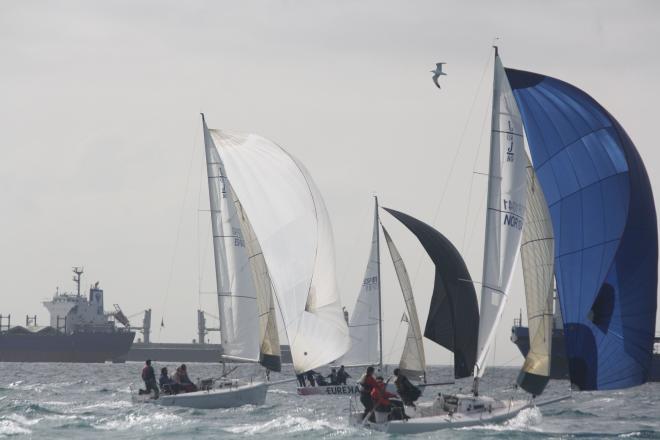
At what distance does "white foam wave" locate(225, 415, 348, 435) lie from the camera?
26.5 m

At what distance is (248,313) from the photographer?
1430 inches

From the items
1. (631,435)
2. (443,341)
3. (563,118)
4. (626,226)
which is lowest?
(631,435)

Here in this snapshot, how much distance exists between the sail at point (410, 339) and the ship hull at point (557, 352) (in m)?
29.7

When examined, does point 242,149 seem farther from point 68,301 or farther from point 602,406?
point 68,301

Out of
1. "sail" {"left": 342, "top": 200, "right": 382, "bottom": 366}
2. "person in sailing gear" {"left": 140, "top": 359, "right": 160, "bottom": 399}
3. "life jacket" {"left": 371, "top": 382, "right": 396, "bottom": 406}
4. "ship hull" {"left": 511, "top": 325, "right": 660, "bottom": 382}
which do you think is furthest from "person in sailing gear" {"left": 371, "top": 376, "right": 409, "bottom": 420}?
"ship hull" {"left": 511, "top": 325, "right": 660, "bottom": 382}

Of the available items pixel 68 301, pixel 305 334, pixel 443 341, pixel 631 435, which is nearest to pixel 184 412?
pixel 305 334

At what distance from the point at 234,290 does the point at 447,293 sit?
8.75 meters

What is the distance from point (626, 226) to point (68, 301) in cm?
11071

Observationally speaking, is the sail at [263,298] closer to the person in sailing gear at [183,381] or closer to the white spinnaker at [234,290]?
the white spinnaker at [234,290]

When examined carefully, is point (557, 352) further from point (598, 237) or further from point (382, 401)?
point (598, 237)

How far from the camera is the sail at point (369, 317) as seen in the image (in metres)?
44.8

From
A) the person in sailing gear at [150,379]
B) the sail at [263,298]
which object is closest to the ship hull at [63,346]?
the sail at [263,298]

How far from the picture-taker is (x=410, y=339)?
41.5 m

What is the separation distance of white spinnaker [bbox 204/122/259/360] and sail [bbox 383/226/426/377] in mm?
6731
